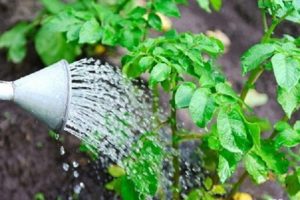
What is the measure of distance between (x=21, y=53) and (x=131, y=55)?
50.0 inches

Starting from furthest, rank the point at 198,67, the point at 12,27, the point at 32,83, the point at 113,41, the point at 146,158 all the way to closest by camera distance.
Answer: the point at 12,27, the point at 113,41, the point at 146,158, the point at 198,67, the point at 32,83

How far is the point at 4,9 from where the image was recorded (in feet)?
10.8

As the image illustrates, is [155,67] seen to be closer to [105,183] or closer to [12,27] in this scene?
[105,183]

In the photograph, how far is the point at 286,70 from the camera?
5.44ft

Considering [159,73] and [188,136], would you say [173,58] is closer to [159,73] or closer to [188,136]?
[159,73]

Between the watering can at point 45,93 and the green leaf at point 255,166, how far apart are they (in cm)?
46

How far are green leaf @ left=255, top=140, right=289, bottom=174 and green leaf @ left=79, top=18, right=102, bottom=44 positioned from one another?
1.96 ft

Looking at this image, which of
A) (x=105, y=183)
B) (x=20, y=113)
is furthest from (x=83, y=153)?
Result: (x=20, y=113)

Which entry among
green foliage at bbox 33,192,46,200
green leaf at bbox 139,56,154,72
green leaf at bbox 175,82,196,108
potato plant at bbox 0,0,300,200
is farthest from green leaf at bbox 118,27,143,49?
green foliage at bbox 33,192,46,200

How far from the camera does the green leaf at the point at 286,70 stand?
164cm

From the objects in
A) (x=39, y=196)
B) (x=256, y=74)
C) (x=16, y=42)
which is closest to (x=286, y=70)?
(x=256, y=74)

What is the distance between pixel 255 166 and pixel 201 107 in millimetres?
233

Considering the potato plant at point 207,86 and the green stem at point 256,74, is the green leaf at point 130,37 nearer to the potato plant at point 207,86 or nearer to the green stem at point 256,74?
the potato plant at point 207,86

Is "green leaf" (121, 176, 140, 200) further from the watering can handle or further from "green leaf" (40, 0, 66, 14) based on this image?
"green leaf" (40, 0, 66, 14)
